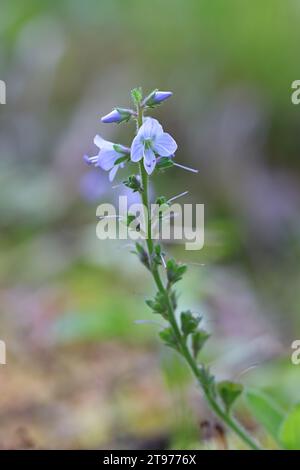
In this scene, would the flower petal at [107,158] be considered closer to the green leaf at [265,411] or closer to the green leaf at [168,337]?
the green leaf at [168,337]

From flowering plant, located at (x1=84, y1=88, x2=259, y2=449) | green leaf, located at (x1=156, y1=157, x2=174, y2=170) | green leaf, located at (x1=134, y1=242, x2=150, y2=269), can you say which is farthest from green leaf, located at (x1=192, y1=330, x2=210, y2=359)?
green leaf, located at (x1=156, y1=157, x2=174, y2=170)

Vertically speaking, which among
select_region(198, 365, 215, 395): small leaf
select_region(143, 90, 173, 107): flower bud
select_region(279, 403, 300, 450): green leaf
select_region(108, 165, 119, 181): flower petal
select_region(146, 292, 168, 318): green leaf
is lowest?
select_region(279, 403, 300, 450): green leaf

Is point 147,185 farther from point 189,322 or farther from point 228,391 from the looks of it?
point 228,391

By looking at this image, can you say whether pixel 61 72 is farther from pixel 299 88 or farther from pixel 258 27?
pixel 299 88

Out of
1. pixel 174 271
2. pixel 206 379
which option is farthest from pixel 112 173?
pixel 206 379

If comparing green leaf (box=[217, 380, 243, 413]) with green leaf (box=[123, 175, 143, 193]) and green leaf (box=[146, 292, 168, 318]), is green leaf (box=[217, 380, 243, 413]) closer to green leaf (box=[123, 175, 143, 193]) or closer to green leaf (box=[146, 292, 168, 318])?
green leaf (box=[146, 292, 168, 318])

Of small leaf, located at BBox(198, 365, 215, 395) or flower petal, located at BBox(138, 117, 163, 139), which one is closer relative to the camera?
flower petal, located at BBox(138, 117, 163, 139)

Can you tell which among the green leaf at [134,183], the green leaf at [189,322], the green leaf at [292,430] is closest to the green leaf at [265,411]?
the green leaf at [292,430]
